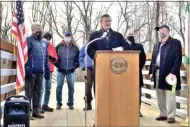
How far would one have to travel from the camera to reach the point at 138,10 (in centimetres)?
2539

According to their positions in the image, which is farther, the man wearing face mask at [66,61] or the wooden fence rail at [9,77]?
the man wearing face mask at [66,61]

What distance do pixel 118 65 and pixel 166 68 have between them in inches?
59.7

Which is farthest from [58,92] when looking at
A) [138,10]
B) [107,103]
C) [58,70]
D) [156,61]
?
[138,10]

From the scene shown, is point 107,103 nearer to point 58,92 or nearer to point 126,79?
point 126,79

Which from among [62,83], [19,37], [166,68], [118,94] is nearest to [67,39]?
[62,83]

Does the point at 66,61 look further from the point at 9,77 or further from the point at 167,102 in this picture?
the point at 167,102

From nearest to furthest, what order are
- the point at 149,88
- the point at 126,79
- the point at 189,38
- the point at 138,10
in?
the point at 126,79 < the point at 189,38 < the point at 149,88 < the point at 138,10

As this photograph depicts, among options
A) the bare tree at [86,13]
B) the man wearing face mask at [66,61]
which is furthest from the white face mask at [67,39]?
the bare tree at [86,13]

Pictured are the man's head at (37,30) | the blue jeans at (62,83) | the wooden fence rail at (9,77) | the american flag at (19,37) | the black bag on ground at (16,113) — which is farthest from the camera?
the blue jeans at (62,83)

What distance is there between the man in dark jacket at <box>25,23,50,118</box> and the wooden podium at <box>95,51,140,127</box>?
160 centimetres

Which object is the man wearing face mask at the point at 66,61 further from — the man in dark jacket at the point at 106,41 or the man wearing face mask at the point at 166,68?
the man in dark jacket at the point at 106,41

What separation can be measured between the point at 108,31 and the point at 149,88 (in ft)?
12.4

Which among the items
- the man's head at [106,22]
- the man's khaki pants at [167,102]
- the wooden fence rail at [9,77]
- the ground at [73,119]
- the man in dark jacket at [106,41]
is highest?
the man's head at [106,22]

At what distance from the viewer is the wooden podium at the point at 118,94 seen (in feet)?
16.3
